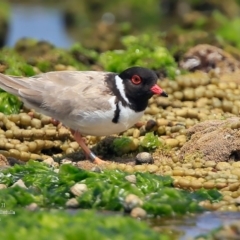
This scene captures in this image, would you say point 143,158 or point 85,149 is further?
point 85,149

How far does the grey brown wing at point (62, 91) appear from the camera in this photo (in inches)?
440

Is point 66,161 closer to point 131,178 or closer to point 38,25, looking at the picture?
point 131,178

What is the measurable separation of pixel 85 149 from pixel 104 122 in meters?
0.47

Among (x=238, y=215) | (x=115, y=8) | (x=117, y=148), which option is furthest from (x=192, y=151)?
(x=115, y=8)

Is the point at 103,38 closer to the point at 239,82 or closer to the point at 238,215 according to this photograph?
the point at 239,82

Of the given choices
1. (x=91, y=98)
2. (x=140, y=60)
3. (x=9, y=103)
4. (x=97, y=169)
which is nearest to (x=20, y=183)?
→ (x=97, y=169)

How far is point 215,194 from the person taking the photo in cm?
949

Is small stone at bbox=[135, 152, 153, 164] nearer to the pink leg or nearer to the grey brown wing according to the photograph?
the pink leg

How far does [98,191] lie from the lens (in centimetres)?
929

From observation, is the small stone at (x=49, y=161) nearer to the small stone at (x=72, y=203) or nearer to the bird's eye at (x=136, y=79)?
the bird's eye at (x=136, y=79)

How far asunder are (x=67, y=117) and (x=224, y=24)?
10106mm

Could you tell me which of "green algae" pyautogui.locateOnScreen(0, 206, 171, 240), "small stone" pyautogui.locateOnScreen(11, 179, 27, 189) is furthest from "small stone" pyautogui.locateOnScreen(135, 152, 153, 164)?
"green algae" pyautogui.locateOnScreen(0, 206, 171, 240)

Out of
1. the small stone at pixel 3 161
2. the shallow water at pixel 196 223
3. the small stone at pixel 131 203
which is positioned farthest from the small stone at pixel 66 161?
the shallow water at pixel 196 223

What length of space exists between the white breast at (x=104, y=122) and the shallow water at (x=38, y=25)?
15663mm
